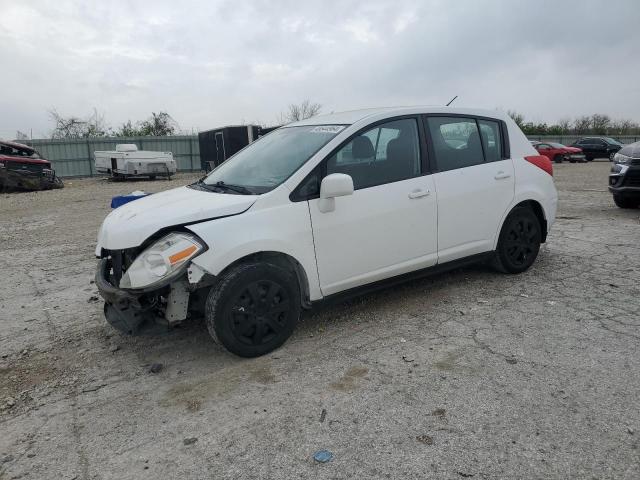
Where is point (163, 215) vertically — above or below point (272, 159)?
below

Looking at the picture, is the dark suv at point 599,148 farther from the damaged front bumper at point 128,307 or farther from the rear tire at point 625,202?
the damaged front bumper at point 128,307

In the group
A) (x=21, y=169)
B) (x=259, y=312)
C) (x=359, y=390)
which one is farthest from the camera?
(x=21, y=169)

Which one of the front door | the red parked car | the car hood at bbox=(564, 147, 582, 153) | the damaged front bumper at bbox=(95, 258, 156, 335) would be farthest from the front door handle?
the car hood at bbox=(564, 147, 582, 153)

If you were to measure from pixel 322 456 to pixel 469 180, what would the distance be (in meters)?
2.95

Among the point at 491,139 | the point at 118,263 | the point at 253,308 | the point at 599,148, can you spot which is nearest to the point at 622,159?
the point at 491,139

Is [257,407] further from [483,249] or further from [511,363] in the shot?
[483,249]

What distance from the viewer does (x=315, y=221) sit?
11.6 ft

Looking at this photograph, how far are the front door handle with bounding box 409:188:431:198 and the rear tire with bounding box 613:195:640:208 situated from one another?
696 cm

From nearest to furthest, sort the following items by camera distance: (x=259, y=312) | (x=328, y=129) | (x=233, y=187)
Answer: (x=259, y=312)
(x=233, y=187)
(x=328, y=129)

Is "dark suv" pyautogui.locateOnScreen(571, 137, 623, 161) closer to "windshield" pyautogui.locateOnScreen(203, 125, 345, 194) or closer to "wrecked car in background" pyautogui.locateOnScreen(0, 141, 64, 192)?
"wrecked car in background" pyautogui.locateOnScreen(0, 141, 64, 192)

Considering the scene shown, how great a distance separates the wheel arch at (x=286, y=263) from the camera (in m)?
3.34

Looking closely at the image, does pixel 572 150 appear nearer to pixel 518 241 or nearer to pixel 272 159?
pixel 518 241

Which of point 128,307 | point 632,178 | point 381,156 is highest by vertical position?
point 381,156

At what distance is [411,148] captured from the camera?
415cm
